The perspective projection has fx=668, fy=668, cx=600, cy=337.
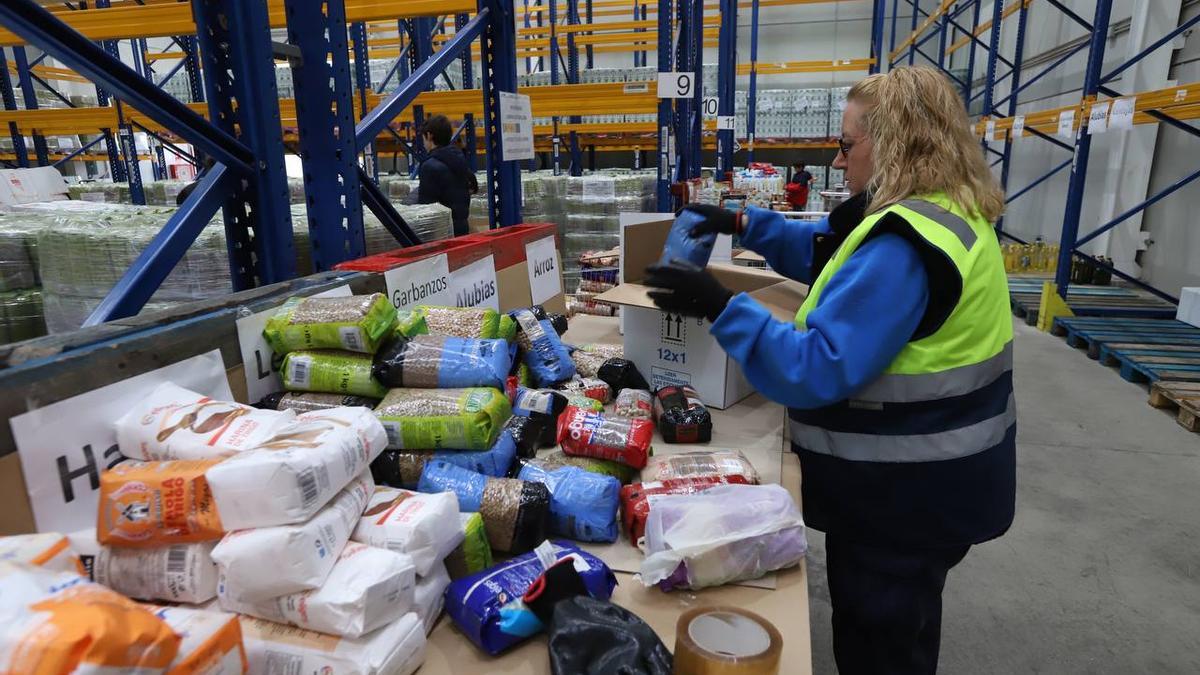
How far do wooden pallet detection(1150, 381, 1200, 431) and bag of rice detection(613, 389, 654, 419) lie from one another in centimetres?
458

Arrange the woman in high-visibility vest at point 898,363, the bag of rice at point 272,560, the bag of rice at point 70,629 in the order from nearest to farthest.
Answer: the bag of rice at point 70,629
the bag of rice at point 272,560
the woman in high-visibility vest at point 898,363

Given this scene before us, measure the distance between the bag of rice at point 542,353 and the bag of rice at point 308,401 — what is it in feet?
2.10

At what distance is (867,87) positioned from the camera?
1.68m

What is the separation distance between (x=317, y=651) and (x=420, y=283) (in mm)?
1364

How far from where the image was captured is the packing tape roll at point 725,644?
0.96 metres

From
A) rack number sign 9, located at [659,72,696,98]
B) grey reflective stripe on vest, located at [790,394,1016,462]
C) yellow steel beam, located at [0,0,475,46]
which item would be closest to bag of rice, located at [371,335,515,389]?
grey reflective stripe on vest, located at [790,394,1016,462]

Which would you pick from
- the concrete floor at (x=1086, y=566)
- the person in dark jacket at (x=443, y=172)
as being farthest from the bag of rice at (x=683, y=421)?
the person in dark jacket at (x=443, y=172)

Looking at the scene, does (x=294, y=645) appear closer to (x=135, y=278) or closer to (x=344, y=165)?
(x=135, y=278)

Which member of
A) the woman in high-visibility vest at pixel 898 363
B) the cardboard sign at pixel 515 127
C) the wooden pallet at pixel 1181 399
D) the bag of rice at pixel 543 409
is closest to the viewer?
the woman in high-visibility vest at pixel 898 363

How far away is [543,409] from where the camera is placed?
1835 millimetres

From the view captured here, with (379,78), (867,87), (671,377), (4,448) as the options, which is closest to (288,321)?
(4,448)

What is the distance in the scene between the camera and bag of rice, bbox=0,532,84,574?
31.0 inches

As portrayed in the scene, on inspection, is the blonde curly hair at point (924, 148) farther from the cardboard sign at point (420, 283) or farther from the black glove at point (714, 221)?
the cardboard sign at point (420, 283)

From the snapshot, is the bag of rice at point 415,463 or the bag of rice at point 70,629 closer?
the bag of rice at point 70,629
